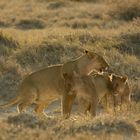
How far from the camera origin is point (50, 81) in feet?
36.3

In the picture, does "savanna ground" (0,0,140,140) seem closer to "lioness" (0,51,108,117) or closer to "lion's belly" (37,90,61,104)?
"lioness" (0,51,108,117)

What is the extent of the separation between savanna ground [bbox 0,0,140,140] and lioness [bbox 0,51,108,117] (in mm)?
519

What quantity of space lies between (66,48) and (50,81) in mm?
4596

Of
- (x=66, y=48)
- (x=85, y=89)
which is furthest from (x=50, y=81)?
(x=66, y=48)

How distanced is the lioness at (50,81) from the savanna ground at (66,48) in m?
0.52

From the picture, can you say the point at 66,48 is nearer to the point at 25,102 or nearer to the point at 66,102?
the point at 25,102

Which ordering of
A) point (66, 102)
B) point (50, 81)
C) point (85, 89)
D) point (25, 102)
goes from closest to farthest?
point (66, 102)
point (85, 89)
point (25, 102)
point (50, 81)

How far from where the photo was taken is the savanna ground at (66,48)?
8.38 meters

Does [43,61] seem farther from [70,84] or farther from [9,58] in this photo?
[70,84]

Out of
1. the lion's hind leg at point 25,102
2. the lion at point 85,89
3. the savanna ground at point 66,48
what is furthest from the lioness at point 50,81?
the savanna ground at point 66,48

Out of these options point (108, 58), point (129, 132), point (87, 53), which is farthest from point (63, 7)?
point (129, 132)

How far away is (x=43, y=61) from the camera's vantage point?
14.9 m

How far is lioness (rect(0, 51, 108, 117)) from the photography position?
10945 mm

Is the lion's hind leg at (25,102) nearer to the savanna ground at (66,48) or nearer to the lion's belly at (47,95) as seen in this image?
the lion's belly at (47,95)
